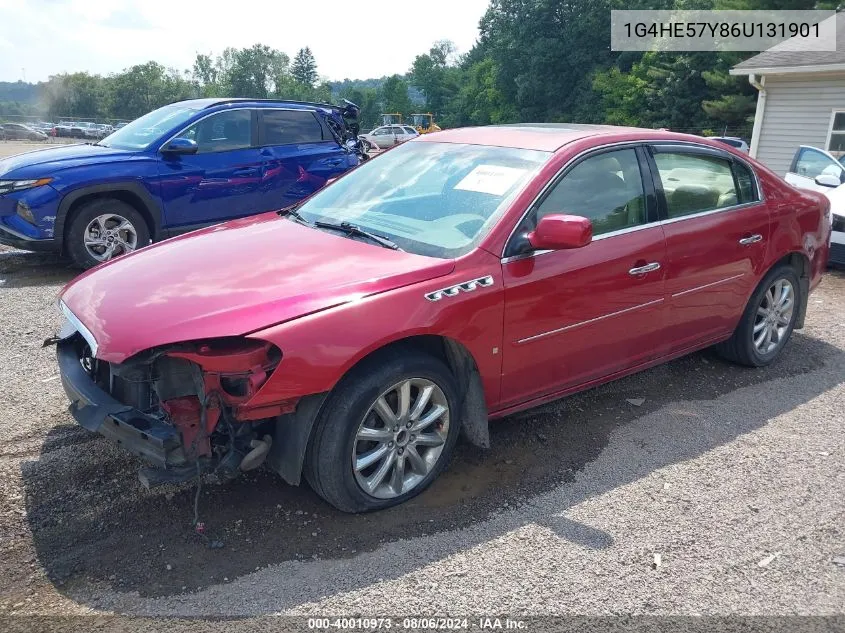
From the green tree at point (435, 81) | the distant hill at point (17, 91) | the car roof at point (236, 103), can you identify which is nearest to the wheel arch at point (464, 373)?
the car roof at point (236, 103)

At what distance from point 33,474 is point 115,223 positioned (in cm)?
448

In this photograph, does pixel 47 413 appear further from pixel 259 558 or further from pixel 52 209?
pixel 52 209

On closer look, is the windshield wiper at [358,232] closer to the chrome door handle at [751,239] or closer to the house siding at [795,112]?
the chrome door handle at [751,239]

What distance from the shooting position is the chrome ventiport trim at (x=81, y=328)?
2.90 meters

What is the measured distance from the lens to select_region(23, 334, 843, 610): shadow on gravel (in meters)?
2.85

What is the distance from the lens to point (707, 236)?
4.38 m

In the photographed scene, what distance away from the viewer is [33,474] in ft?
11.3

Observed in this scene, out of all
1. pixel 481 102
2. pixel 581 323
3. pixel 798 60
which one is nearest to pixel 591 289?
pixel 581 323

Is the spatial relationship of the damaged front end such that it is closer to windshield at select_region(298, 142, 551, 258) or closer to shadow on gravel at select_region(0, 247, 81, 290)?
windshield at select_region(298, 142, 551, 258)

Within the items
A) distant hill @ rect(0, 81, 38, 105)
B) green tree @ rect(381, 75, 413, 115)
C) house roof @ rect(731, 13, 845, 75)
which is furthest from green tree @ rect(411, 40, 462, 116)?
distant hill @ rect(0, 81, 38, 105)

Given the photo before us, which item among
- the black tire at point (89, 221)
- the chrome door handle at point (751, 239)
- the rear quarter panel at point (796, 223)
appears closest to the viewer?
the chrome door handle at point (751, 239)

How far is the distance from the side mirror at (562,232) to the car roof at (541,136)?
0.68 meters

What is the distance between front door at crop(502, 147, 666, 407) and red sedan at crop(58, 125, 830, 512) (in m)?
0.01

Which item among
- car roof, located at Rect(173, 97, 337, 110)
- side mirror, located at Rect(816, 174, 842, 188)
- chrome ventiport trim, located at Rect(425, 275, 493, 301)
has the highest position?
car roof, located at Rect(173, 97, 337, 110)
